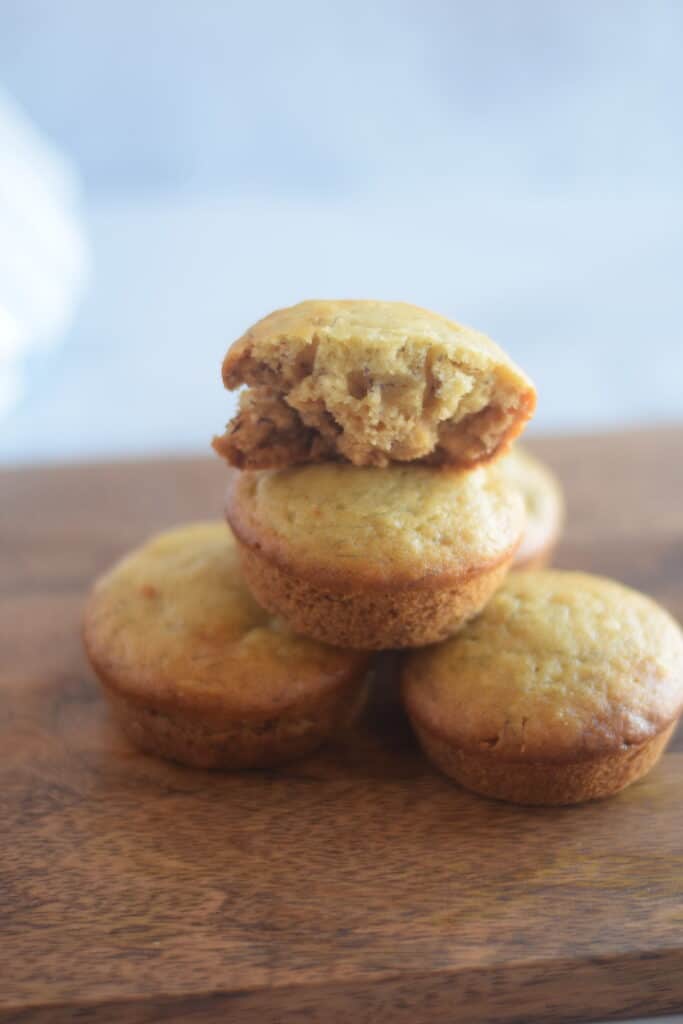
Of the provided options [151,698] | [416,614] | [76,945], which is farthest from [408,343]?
[76,945]

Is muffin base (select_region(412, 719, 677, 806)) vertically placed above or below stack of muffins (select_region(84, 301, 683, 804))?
below

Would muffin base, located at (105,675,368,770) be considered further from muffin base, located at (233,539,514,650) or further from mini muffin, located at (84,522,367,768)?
muffin base, located at (233,539,514,650)

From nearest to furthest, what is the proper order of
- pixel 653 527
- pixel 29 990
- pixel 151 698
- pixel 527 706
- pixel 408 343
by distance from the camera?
1. pixel 29 990
2. pixel 408 343
3. pixel 527 706
4. pixel 151 698
5. pixel 653 527

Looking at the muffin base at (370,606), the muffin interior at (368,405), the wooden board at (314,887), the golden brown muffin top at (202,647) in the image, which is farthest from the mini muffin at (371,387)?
the wooden board at (314,887)

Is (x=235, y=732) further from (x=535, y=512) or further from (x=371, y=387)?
(x=535, y=512)

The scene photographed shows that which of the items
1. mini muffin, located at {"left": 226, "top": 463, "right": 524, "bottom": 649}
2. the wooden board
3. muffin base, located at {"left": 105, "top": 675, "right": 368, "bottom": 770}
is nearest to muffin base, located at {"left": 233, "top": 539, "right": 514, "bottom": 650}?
mini muffin, located at {"left": 226, "top": 463, "right": 524, "bottom": 649}

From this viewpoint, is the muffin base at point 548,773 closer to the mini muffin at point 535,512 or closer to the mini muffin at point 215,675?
the mini muffin at point 215,675

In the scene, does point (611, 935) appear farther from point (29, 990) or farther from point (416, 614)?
point (29, 990)
